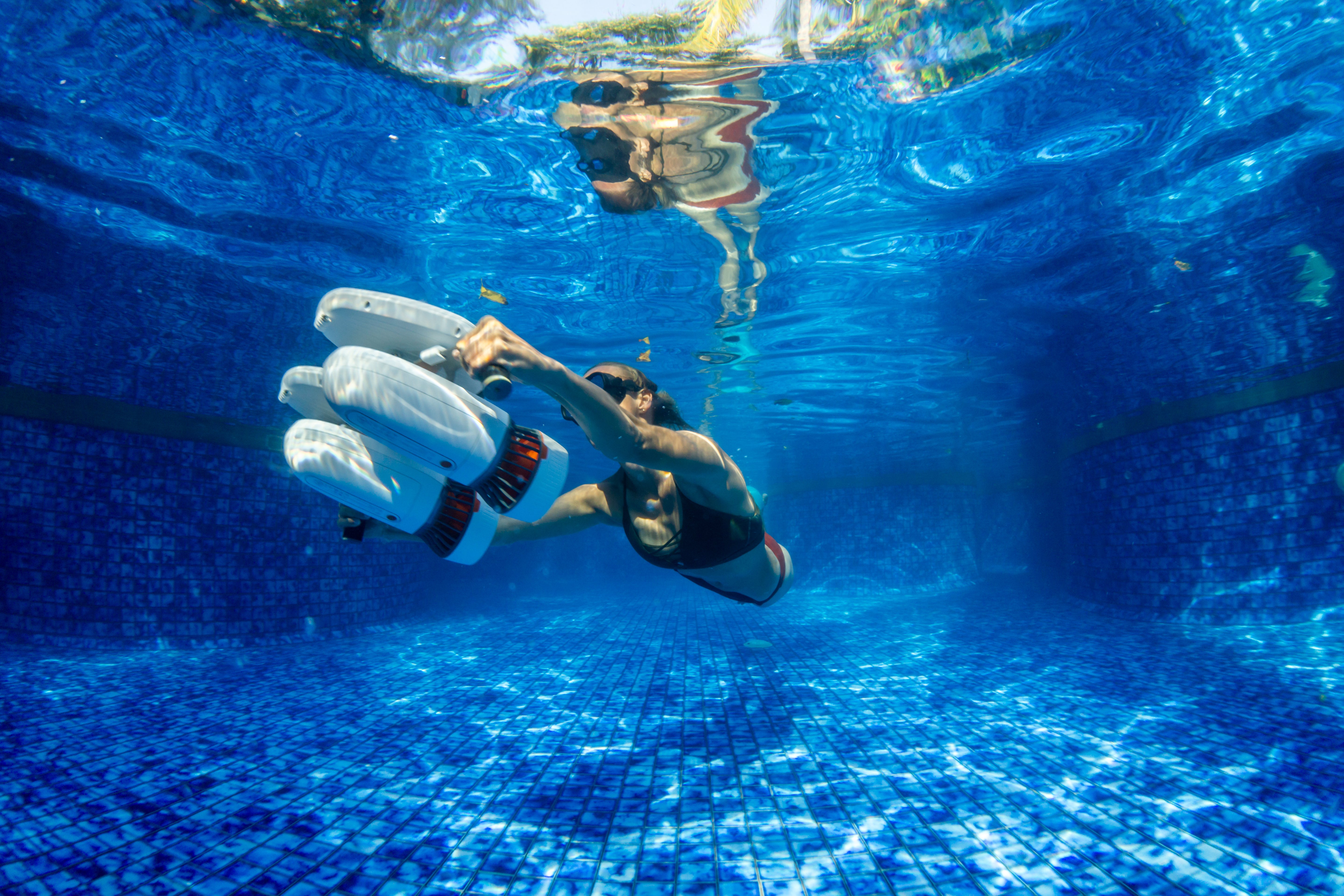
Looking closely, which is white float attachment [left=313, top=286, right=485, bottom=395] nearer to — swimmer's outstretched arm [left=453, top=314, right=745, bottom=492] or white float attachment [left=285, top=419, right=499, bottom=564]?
swimmer's outstretched arm [left=453, top=314, right=745, bottom=492]

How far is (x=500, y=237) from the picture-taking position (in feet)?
28.4

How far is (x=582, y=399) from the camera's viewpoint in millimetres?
2148

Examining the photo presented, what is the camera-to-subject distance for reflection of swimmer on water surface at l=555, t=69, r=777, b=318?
19.8ft

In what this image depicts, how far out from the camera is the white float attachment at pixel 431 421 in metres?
2.22

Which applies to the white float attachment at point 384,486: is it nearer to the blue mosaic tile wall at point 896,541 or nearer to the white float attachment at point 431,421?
the white float attachment at point 431,421

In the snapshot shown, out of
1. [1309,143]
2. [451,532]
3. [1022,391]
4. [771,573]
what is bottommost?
[771,573]

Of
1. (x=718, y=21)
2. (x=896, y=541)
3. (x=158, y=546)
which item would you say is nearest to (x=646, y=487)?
(x=718, y=21)

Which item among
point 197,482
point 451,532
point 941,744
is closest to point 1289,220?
point 941,744

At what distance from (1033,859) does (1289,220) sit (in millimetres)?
11057

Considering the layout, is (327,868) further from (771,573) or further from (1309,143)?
(1309,143)

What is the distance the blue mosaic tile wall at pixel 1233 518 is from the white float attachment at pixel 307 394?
14766 mm

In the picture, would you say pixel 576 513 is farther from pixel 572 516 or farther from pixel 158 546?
pixel 158 546

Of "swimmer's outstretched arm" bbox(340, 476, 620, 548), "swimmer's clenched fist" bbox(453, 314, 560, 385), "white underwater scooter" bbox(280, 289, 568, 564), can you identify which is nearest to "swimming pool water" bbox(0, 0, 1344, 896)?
"swimmer's outstretched arm" bbox(340, 476, 620, 548)

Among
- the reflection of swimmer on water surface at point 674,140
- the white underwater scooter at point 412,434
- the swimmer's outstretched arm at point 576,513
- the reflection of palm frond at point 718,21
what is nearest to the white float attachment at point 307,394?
the white underwater scooter at point 412,434
